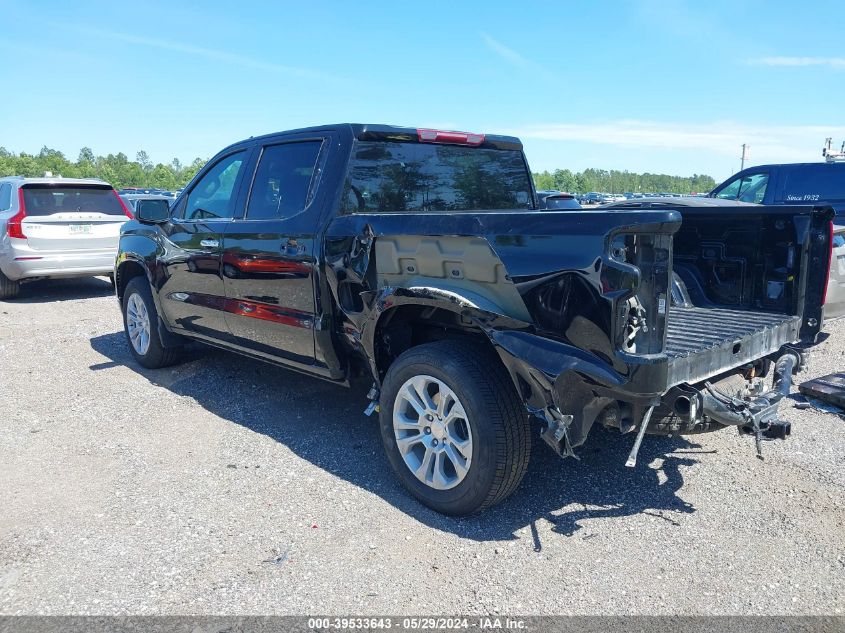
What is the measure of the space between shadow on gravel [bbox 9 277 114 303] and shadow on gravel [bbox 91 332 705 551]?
18.4 feet

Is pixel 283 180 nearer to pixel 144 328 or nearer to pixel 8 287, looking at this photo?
pixel 144 328

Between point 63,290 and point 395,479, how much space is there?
971 centimetres

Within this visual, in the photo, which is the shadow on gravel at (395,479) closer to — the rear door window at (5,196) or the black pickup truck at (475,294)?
the black pickup truck at (475,294)

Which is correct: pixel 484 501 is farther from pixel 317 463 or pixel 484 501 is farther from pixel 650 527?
pixel 317 463

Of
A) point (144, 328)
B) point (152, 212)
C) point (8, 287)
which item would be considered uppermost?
point (152, 212)

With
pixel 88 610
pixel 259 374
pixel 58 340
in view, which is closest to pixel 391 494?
pixel 88 610

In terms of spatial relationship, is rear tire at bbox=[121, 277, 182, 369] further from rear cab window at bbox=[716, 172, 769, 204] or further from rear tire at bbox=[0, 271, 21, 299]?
rear cab window at bbox=[716, 172, 769, 204]

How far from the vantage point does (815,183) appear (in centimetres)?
1059

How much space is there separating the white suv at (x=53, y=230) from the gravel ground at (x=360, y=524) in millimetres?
5564

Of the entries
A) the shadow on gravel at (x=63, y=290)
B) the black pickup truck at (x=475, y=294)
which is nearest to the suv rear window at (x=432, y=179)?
the black pickup truck at (x=475, y=294)

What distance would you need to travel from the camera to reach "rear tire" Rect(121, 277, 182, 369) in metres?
6.00

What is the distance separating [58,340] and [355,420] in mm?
4533

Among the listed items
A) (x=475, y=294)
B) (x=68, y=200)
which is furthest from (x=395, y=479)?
(x=68, y=200)

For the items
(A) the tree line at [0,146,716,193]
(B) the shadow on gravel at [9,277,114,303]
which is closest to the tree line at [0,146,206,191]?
(A) the tree line at [0,146,716,193]
